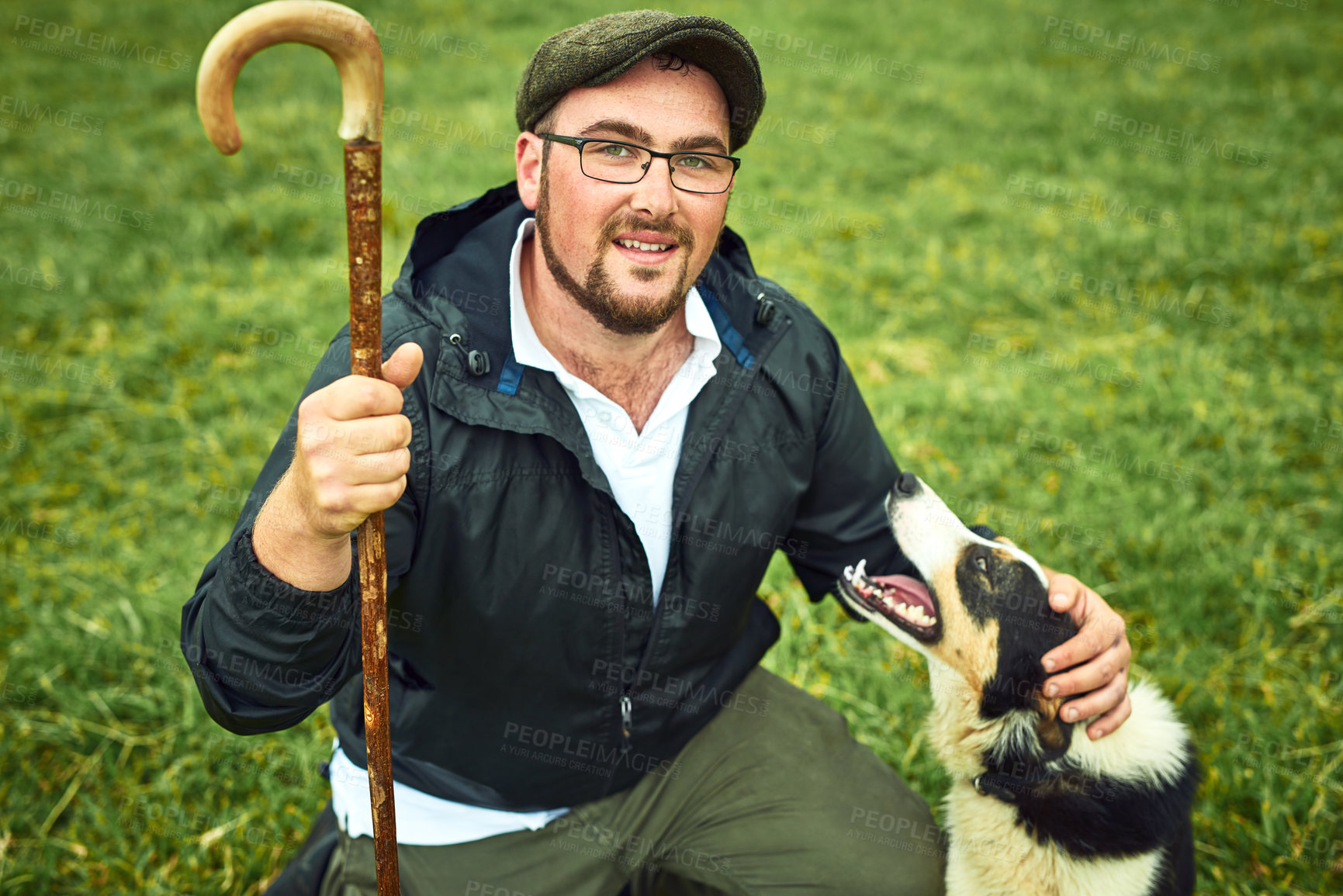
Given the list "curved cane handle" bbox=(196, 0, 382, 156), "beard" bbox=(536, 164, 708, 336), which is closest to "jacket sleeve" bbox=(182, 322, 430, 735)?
"curved cane handle" bbox=(196, 0, 382, 156)

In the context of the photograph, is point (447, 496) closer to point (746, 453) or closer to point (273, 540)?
point (273, 540)

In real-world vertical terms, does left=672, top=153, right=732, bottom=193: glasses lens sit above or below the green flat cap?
below

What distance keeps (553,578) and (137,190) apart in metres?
6.86

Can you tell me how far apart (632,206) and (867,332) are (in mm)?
4072

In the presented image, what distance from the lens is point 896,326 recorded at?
5.96 metres

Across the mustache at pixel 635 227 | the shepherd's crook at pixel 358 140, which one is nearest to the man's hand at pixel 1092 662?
the mustache at pixel 635 227

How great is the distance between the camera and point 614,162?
2.12 metres

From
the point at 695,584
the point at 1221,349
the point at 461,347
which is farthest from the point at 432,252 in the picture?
the point at 1221,349

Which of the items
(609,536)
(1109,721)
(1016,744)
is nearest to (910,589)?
(1016,744)

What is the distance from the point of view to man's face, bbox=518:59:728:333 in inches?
82.1

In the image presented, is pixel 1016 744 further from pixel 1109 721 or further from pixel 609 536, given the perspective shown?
pixel 609 536

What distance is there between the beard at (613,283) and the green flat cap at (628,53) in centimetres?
22

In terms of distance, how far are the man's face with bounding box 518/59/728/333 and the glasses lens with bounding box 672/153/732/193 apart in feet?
0.08

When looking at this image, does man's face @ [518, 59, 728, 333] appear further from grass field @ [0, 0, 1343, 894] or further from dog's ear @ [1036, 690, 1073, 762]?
grass field @ [0, 0, 1343, 894]
